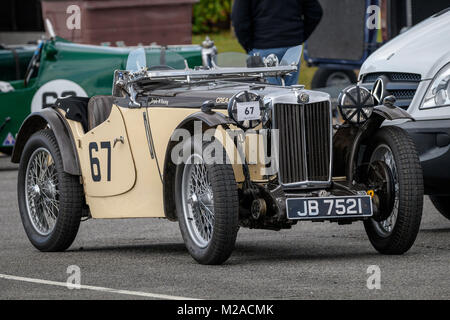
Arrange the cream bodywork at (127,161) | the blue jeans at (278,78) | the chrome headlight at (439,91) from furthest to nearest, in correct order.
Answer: the blue jeans at (278,78)
the chrome headlight at (439,91)
the cream bodywork at (127,161)

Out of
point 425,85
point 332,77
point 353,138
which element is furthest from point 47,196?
point 332,77

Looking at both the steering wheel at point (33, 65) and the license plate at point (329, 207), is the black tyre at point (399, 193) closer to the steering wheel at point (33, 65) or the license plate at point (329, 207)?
the license plate at point (329, 207)

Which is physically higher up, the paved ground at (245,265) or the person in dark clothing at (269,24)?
the person in dark clothing at (269,24)

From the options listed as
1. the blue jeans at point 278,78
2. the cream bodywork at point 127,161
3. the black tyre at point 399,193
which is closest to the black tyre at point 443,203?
the blue jeans at point 278,78

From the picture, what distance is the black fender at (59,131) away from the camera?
8.29m

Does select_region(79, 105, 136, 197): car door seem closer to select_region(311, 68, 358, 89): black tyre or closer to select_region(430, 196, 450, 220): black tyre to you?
select_region(430, 196, 450, 220): black tyre

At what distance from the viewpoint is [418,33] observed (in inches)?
361

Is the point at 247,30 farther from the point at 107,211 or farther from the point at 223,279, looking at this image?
the point at 223,279

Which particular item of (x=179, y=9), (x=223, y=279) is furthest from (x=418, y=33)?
(x=179, y=9)

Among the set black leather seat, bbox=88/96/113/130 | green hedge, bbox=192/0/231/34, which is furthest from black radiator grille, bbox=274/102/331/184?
green hedge, bbox=192/0/231/34

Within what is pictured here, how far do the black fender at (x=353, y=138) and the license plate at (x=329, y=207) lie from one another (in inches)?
14.4

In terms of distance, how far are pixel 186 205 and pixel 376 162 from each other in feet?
4.02

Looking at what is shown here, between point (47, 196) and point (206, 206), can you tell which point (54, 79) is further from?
point (206, 206)

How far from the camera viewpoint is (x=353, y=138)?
299 inches
